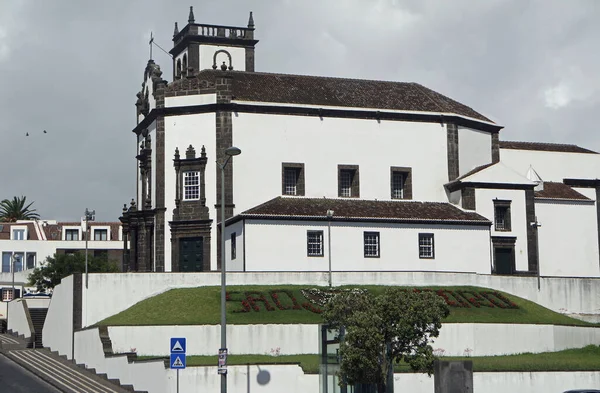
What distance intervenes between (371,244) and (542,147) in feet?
70.2

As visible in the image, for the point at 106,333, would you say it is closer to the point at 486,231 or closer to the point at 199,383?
the point at 199,383

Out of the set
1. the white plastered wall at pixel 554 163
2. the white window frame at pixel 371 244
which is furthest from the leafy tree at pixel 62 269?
the white plastered wall at pixel 554 163

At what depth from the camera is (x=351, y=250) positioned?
208ft

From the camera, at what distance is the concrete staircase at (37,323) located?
62156mm

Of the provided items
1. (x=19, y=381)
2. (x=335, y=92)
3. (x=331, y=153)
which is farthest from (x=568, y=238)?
(x=19, y=381)

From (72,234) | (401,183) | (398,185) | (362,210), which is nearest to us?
(362,210)

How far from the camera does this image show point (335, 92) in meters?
71.4

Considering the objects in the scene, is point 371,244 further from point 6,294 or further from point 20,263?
point 20,263

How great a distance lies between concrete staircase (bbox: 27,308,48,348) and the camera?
204 feet

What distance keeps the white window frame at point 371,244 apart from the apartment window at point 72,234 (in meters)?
56.3

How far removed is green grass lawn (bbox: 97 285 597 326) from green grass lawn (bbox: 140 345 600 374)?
9.44ft

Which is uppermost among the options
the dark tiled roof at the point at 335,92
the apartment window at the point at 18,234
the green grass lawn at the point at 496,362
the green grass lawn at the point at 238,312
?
the dark tiled roof at the point at 335,92

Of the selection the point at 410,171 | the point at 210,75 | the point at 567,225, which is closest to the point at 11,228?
the point at 210,75

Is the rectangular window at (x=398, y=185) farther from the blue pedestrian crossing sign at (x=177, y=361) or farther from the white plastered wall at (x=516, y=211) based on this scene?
the blue pedestrian crossing sign at (x=177, y=361)
